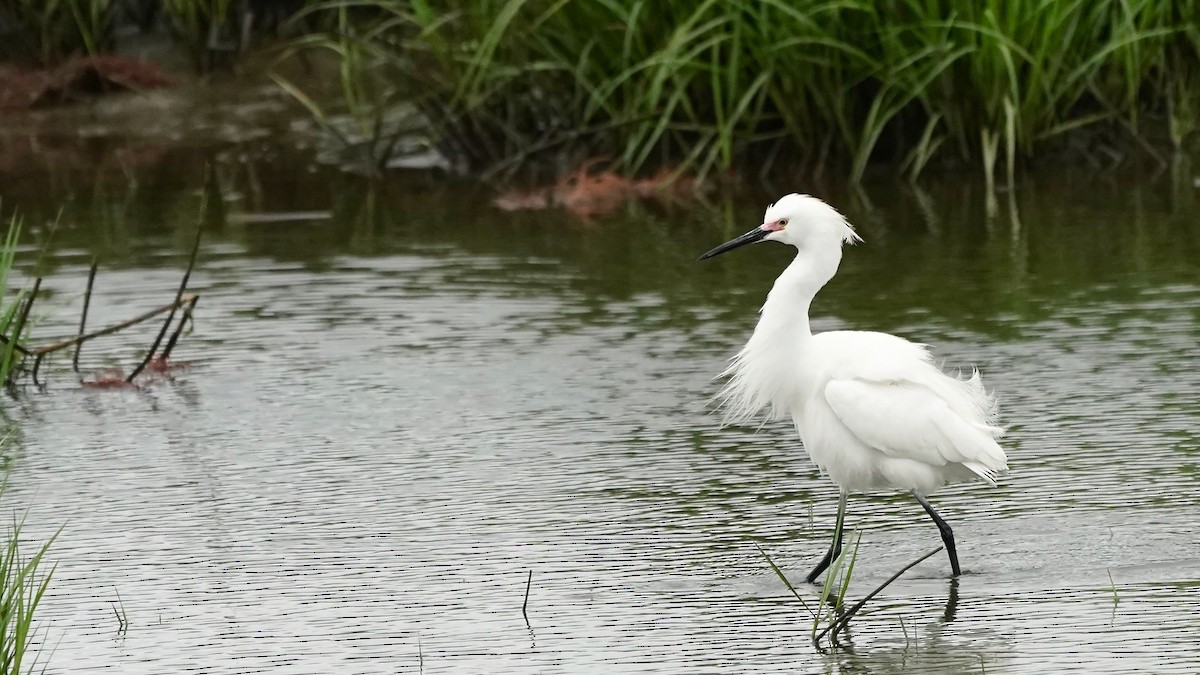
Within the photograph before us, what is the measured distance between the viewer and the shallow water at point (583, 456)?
186 inches

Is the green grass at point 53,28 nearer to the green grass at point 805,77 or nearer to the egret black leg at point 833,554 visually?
the green grass at point 805,77

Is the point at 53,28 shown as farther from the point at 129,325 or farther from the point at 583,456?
the point at 583,456

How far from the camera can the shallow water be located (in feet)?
15.5

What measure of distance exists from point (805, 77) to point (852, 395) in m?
5.93

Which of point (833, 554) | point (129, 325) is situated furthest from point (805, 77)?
point (833, 554)

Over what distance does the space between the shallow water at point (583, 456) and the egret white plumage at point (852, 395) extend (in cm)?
23

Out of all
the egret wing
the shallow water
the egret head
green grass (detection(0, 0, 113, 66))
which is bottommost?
the shallow water

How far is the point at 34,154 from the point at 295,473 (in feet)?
28.8

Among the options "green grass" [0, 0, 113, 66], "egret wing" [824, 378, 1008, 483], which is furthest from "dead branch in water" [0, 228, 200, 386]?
"green grass" [0, 0, 113, 66]

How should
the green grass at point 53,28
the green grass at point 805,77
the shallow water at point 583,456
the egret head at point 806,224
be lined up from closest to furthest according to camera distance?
the shallow water at point 583,456, the egret head at point 806,224, the green grass at point 805,77, the green grass at point 53,28

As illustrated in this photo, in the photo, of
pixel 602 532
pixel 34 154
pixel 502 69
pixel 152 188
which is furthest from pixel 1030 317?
pixel 34 154

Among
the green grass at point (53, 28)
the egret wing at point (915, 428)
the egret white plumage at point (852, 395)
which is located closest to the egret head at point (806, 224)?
the egret white plumage at point (852, 395)

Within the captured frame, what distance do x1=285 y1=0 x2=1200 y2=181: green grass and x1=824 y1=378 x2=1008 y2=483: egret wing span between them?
5.38 meters

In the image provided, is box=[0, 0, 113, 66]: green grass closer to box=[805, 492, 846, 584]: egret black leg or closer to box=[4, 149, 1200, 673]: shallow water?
box=[4, 149, 1200, 673]: shallow water
